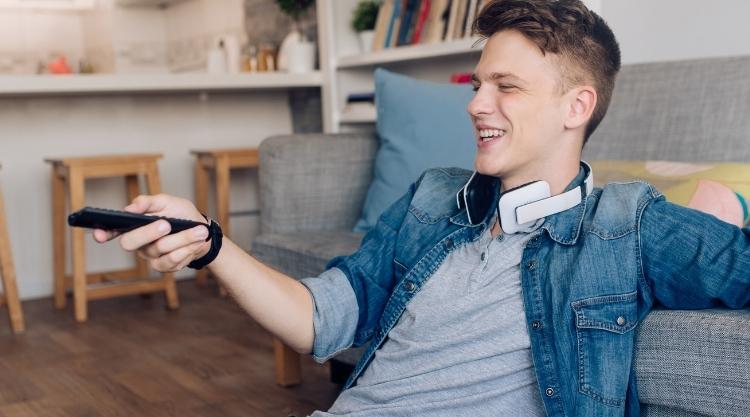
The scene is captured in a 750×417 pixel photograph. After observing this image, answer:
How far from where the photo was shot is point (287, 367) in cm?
257

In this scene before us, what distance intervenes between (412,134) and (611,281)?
54.8 inches

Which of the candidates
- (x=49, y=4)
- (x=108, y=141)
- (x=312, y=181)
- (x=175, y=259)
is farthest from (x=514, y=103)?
(x=49, y=4)

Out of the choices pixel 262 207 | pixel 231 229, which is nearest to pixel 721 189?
pixel 262 207

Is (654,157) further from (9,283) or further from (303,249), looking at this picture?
(9,283)

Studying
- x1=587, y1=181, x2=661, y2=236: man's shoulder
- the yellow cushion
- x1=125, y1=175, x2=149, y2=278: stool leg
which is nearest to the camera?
x1=587, y1=181, x2=661, y2=236: man's shoulder

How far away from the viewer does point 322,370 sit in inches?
107

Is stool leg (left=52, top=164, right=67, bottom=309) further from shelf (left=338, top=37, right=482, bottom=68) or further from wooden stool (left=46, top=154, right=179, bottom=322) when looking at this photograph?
shelf (left=338, top=37, right=482, bottom=68)

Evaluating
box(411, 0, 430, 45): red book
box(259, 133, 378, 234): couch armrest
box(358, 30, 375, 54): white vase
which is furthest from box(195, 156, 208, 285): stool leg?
box(259, 133, 378, 234): couch armrest

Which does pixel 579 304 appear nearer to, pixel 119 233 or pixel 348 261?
pixel 348 261

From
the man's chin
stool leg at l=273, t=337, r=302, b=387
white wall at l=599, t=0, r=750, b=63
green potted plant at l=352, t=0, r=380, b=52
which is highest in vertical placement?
green potted plant at l=352, t=0, r=380, b=52

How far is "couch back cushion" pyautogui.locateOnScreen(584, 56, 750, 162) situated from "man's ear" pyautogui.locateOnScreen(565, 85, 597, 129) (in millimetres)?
755

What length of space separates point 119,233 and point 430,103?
5.25 feet

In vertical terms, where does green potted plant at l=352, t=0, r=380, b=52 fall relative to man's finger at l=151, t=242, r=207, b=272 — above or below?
above

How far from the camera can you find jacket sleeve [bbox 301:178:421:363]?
131 centimetres
